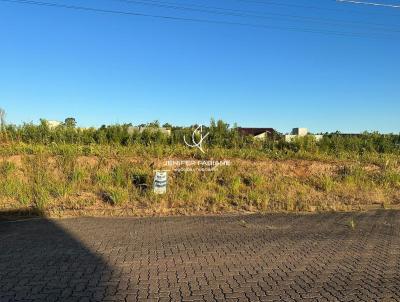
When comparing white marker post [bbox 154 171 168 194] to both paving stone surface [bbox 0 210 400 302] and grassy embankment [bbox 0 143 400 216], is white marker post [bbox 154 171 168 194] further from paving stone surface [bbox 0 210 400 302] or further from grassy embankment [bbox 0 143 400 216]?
paving stone surface [bbox 0 210 400 302]

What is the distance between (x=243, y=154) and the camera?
52.1 ft

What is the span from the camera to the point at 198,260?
22.9 ft

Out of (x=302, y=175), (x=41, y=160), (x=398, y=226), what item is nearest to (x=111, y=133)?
(x=41, y=160)

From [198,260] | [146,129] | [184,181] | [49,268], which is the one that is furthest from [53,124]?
[198,260]

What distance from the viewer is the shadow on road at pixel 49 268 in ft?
17.7

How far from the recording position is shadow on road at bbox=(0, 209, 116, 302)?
213 inches

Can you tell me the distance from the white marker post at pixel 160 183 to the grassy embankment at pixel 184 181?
23cm

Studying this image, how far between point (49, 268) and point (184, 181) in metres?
7.81

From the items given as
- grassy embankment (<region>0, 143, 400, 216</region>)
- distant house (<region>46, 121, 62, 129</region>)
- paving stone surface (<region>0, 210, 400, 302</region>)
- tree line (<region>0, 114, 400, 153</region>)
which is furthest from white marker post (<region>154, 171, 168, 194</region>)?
distant house (<region>46, 121, 62, 129</region>)

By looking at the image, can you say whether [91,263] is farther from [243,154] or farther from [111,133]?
[111,133]

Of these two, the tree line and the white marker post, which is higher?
the tree line

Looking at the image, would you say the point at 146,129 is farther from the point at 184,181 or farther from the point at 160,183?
the point at 160,183

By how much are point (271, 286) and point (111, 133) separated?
12.6 meters

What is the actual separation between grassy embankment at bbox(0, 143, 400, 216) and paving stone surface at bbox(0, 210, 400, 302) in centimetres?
172
